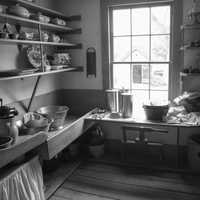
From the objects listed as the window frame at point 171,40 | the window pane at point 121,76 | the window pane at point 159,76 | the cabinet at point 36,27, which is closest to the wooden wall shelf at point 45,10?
the cabinet at point 36,27

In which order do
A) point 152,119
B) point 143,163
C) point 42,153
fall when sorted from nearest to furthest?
point 42,153 → point 152,119 → point 143,163

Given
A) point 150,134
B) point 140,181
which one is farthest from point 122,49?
point 140,181

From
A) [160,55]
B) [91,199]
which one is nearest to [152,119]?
[160,55]

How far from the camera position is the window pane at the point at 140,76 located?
3.40m

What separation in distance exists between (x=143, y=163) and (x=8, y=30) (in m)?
2.40

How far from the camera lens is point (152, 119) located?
2.92 metres

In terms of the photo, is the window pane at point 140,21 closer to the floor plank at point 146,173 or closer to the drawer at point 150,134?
the drawer at point 150,134

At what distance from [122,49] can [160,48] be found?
56 cm

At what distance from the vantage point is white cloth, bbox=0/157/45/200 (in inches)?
75.9

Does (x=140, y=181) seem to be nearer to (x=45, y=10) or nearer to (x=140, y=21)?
(x=140, y=21)

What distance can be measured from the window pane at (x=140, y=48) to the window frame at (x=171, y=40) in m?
0.35

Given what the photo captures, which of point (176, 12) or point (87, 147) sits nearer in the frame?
point (176, 12)

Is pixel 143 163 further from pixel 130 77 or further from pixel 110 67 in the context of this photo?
pixel 110 67

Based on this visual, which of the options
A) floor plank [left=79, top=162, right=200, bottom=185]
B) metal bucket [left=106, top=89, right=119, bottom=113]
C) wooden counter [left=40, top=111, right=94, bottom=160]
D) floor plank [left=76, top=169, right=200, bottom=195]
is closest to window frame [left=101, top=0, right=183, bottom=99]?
metal bucket [left=106, top=89, right=119, bottom=113]
